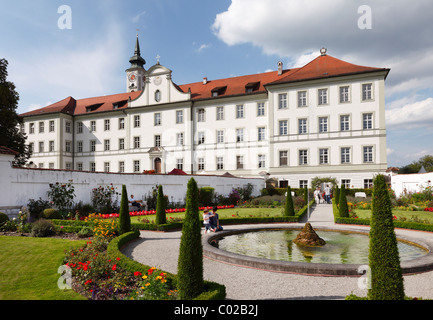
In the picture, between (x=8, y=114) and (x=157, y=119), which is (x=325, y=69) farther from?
(x=8, y=114)

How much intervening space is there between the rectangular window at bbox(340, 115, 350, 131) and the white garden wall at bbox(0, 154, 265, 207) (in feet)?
53.1

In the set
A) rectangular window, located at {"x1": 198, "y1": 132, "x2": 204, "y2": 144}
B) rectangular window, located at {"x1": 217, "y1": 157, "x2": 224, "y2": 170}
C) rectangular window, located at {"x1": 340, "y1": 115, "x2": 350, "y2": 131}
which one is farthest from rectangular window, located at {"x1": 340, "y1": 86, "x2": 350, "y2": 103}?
rectangular window, located at {"x1": 198, "y1": 132, "x2": 204, "y2": 144}

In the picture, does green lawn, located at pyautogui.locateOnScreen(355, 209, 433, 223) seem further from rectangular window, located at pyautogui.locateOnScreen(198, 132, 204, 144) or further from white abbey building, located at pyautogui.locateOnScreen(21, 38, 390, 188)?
rectangular window, located at pyautogui.locateOnScreen(198, 132, 204, 144)

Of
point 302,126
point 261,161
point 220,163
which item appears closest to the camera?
point 302,126

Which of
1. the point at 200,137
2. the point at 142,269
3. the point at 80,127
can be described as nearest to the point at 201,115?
the point at 200,137

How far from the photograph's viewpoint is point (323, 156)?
110ft

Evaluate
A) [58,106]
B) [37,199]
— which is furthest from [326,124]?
[58,106]

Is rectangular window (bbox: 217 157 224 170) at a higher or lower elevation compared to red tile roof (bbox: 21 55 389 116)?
lower

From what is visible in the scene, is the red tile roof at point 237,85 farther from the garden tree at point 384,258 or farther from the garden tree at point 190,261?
the garden tree at point 190,261

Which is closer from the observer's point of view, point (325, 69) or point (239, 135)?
point (325, 69)

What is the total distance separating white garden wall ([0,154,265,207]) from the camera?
45.2ft

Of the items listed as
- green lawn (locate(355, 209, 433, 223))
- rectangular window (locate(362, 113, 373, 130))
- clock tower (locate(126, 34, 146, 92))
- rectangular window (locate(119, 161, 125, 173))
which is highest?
clock tower (locate(126, 34, 146, 92))

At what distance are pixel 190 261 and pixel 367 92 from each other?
33359 mm

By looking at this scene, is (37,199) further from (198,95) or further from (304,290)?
(198,95)
